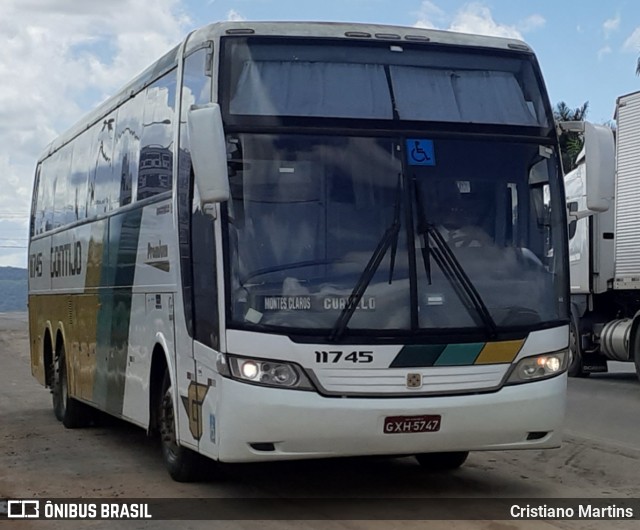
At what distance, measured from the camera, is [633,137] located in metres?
18.2

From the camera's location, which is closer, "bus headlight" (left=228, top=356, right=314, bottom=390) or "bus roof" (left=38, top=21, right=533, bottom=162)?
"bus headlight" (left=228, top=356, right=314, bottom=390)

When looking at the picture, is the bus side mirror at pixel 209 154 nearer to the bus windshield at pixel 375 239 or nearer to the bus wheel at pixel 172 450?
the bus windshield at pixel 375 239

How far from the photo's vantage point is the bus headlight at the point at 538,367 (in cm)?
845

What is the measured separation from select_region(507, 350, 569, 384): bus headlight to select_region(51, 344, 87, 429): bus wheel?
758cm

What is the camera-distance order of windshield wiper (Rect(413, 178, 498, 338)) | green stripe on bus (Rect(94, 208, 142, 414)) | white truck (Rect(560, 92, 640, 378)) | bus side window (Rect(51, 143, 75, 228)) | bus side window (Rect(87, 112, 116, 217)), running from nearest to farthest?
1. windshield wiper (Rect(413, 178, 498, 338))
2. green stripe on bus (Rect(94, 208, 142, 414))
3. bus side window (Rect(87, 112, 116, 217))
4. bus side window (Rect(51, 143, 75, 228))
5. white truck (Rect(560, 92, 640, 378))

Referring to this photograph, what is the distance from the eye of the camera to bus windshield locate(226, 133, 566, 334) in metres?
8.19

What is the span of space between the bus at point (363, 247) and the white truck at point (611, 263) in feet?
29.6

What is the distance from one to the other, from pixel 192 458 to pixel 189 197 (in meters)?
2.12

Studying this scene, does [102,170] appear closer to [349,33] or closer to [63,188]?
[63,188]

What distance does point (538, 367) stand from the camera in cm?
855

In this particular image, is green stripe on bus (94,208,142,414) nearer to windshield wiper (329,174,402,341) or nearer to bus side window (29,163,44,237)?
windshield wiper (329,174,402,341)

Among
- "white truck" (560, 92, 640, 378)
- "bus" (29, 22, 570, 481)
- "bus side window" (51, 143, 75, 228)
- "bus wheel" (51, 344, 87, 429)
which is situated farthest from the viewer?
"white truck" (560, 92, 640, 378)

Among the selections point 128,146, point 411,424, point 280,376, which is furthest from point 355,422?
point 128,146

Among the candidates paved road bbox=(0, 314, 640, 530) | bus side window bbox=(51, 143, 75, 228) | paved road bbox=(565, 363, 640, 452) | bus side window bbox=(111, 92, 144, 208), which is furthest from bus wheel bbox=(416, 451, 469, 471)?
bus side window bbox=(51, 143, 75, 228)
